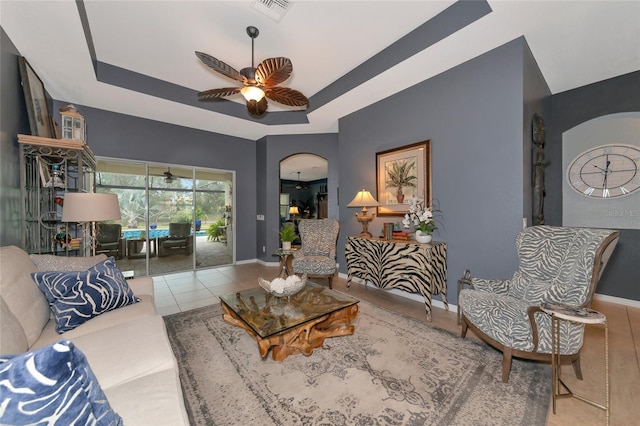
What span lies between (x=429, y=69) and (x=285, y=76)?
179 cm

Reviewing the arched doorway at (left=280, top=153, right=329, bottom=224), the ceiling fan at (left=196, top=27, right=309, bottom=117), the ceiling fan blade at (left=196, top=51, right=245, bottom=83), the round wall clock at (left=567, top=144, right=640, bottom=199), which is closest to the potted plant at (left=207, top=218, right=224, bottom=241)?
the ceiling fan at (left=196, top=27, right=309, bottom=117)

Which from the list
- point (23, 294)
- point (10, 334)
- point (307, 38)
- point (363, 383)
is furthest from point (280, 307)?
point (307, 38)

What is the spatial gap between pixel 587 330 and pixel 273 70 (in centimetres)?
410

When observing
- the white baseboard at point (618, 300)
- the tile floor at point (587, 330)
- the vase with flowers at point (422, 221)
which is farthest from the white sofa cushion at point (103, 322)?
the white baseboard at point (618, 300)

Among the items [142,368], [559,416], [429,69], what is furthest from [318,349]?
[429,69]

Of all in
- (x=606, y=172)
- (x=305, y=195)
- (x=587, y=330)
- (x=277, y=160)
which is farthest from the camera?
(x=305, y=195)

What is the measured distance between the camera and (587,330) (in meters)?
2.44

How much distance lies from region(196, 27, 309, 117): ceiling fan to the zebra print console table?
2146 millimetres

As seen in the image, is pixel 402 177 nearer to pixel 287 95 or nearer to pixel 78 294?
pixel 287 95

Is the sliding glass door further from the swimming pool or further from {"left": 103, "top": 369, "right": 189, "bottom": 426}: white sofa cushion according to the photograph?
{"left": 103, "top": 369, "right": 189, "bottom": 426}: white sofa cushion

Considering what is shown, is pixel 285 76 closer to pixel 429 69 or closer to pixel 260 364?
pixel 429 69

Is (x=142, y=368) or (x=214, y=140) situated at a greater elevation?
(x=214, y=140)

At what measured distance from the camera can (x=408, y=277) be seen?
290 centimetres

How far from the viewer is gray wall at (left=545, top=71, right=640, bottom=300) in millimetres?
2953
